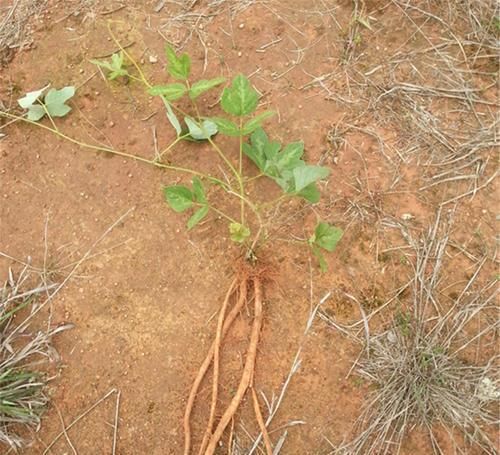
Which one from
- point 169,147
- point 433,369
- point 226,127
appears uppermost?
point 226,127

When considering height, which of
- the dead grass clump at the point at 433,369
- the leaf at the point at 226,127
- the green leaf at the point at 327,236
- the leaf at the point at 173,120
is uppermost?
the leaf at the point at 226,127

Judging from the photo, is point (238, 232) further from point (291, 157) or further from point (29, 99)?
point (29, 99)

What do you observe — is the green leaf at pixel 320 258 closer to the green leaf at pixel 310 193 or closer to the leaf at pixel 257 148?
the green leaf at pixel 310 193

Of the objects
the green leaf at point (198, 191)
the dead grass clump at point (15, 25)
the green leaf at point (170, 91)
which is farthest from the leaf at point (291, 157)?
the dead grass clump at point (15, 25)

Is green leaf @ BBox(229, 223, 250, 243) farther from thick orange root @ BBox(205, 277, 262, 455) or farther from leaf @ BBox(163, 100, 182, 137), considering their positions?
leaf @ BBox(163, 100, 182, 137)

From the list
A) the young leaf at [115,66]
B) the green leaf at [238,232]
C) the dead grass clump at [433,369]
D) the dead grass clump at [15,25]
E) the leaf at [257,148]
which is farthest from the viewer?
the dead grass clump at [15,25]

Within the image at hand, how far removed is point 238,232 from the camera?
1.57 m

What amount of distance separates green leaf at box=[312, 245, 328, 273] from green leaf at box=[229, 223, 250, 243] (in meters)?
0.19

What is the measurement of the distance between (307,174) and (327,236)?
177mm

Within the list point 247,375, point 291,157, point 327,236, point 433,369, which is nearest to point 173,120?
point 291,157

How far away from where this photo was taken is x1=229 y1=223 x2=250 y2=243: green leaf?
1562mm

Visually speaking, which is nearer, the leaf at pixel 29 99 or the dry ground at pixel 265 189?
the dry ground at pixel 265 189

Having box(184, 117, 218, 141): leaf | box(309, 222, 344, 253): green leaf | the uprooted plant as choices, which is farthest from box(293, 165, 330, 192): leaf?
box(184, 117, 218, 141): leaf

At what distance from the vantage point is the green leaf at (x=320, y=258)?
1566mm
